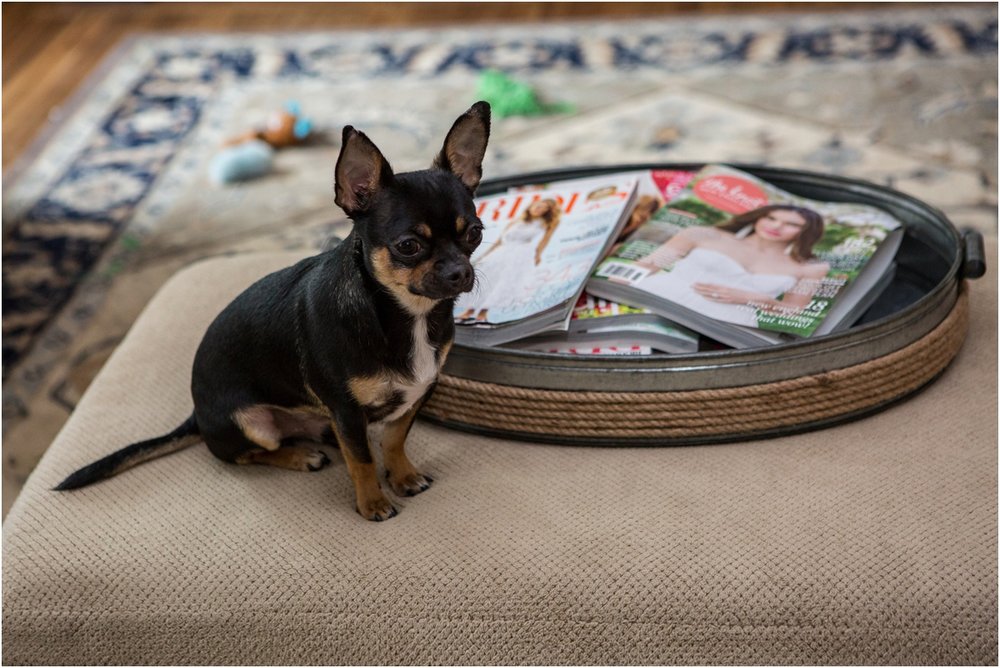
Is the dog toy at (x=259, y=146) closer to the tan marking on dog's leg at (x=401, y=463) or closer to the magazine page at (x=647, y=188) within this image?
the magazine page at (x=647, y=188)

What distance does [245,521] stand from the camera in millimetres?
1153

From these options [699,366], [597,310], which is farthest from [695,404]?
[597,310]

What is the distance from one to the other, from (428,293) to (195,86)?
8.05 feet

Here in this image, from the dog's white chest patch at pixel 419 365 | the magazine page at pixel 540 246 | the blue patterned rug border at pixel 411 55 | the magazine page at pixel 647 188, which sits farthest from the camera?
the blue patterned rug border at pixel 411 55

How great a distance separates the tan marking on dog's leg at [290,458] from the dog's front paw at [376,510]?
0.10 meters

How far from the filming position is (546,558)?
3.55 ft

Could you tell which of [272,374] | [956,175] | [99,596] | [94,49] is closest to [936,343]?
[272,374]

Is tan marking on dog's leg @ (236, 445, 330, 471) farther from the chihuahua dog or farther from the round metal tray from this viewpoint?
the round metal tray

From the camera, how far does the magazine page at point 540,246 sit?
127 centimetres

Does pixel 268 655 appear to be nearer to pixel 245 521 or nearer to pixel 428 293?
pixel 245 521

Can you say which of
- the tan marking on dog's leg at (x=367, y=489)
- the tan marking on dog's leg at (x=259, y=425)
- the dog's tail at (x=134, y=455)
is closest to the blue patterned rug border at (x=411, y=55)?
the dog's tail at (x=134, y=455)

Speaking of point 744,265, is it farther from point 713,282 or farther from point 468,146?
point 468,146

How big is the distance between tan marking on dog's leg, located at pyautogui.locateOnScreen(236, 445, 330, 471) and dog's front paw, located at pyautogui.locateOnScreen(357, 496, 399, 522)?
103 mm

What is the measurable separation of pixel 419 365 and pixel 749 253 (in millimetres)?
490
